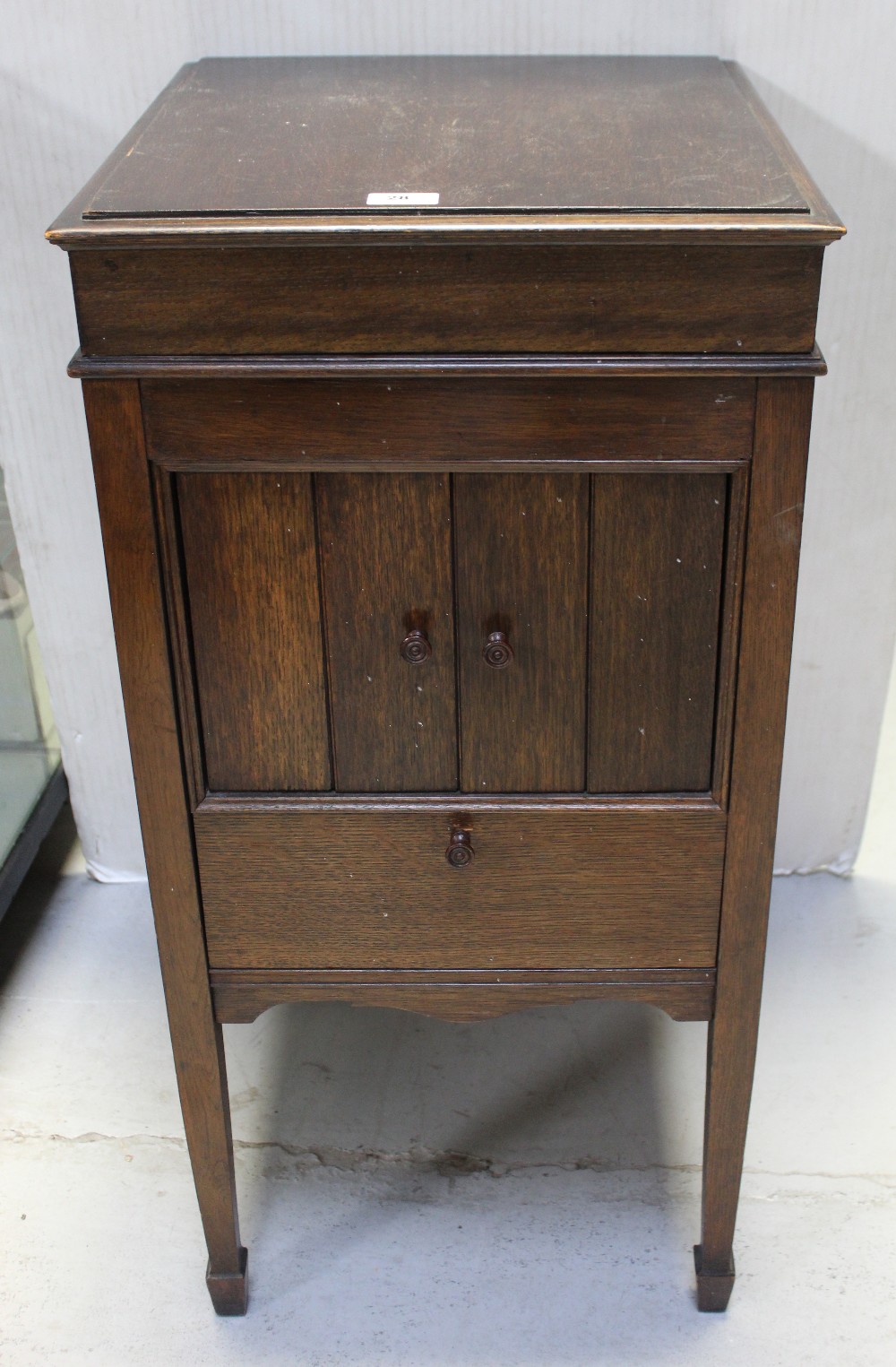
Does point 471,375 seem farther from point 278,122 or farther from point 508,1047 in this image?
point 508,1047

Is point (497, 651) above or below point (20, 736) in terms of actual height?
above

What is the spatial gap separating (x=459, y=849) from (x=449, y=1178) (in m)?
0.55

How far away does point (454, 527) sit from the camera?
1186 millimetres

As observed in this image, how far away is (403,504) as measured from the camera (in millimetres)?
1180

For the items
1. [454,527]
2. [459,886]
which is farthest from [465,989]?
[454,527]

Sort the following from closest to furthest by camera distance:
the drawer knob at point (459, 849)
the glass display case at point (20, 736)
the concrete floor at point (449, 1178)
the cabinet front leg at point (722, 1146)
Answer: the drawer knob at point (459, 849), the cabinet front leg at point (722, 1146), the concrete floor at point (449, 1178), the glass display case at point (20, 736)

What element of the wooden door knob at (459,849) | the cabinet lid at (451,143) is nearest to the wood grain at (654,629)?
the wooden door knob at (459,849)

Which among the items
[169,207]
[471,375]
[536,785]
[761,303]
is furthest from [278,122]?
[536,785]

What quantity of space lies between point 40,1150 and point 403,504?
955 millimetres

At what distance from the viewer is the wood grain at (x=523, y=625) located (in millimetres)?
1175

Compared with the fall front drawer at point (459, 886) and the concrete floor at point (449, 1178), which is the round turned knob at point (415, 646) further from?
the concrete floor at point (449, 1178)

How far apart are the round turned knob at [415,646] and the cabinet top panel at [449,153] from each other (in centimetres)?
32

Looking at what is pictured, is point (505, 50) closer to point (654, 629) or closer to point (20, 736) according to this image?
point (654, 629)

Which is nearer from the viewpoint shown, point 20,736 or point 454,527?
point 454,527
